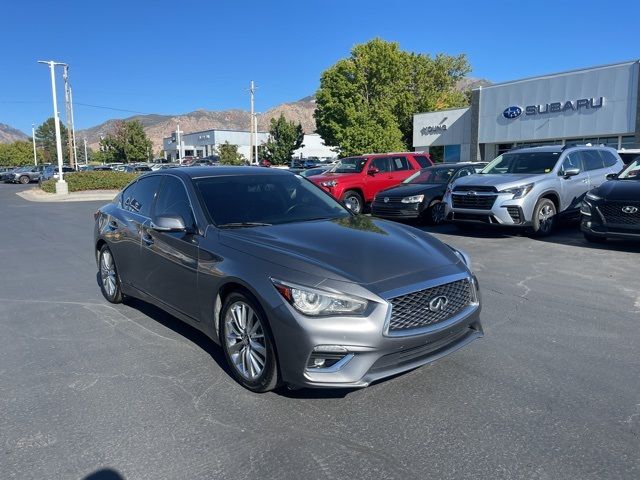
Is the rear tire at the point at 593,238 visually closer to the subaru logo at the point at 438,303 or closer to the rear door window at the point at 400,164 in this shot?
the subaru logo at the point at 438,303

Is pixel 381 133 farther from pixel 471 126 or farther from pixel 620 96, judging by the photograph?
pixel 620 96

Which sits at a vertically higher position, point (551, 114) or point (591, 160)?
point (551, 114)

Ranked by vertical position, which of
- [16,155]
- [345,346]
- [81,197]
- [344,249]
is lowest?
[81,197]

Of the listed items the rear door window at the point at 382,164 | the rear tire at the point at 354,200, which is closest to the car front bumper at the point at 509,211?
the rear tire at the point at 354,200

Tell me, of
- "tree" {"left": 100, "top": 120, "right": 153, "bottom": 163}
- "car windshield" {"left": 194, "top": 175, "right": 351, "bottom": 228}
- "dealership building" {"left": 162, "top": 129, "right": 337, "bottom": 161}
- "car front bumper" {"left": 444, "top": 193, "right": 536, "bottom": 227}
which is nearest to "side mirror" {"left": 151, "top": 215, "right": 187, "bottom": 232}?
"car windshield" {"left": 194, "top": 175, "right": 351, "bottom": 228}

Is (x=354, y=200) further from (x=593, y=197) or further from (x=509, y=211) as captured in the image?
(x=593, y=197)

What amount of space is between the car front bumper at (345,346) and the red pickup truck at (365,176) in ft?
37.1

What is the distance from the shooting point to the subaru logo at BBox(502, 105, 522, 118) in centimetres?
3172

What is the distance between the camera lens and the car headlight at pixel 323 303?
3.34 metres

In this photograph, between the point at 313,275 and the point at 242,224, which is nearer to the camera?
the point at 313,275

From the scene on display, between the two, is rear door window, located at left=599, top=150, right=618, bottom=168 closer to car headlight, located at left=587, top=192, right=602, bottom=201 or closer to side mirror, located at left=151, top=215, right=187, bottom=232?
car headlight, located at left=587, top=192, right=602, bottom=201

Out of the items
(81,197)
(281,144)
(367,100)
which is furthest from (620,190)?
(281,144)

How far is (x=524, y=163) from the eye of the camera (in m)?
11.0

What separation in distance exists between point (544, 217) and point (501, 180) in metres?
1.11
